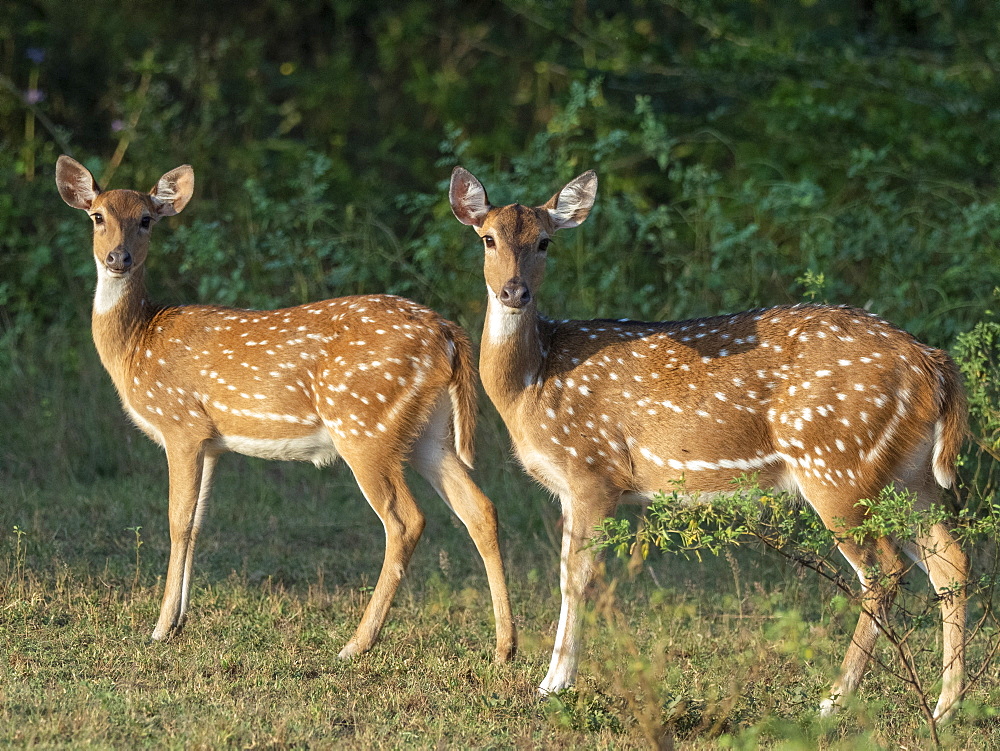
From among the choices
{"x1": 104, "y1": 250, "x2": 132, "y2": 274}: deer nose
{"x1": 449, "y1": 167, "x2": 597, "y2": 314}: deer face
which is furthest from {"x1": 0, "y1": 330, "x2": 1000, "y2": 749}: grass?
{"x1": 104, "y1": 250, "x2": 132, "y2": 274}: deer nose

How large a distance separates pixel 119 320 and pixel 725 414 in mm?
3134

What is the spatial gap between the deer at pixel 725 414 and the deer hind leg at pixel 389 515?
617 mm

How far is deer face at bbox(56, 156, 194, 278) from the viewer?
6.84 meters

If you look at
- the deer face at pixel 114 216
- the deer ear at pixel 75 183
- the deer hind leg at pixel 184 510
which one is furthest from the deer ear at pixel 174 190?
the deer hind leg at pixel 184 510

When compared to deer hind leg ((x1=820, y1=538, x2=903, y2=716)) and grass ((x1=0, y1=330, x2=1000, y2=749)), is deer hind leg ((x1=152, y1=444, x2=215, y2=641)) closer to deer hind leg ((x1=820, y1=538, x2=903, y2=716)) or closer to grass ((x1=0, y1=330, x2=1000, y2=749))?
grass ((x1=0, y1=330, x2=1000, y2=749))

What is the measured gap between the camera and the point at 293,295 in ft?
32.3

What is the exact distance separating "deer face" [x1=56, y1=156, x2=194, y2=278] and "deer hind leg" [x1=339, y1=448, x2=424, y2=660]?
1596mm

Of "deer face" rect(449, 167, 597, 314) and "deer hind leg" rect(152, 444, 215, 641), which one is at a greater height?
"deer face" rect(449, 167, 597, 314)

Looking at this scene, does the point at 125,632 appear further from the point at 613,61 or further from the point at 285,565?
the point at 613,61

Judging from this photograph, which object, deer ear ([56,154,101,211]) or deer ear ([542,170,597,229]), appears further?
deer ear ([56,154,101,211])

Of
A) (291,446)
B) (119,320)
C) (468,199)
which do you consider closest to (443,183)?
(468,199)

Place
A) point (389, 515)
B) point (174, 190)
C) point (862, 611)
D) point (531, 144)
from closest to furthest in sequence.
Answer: point (862, 611) → point (389, 515) → point (174, 190) → point (531, 144)

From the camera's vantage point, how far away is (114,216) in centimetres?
686

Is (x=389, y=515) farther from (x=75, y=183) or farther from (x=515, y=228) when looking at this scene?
(x=75, y=183)
